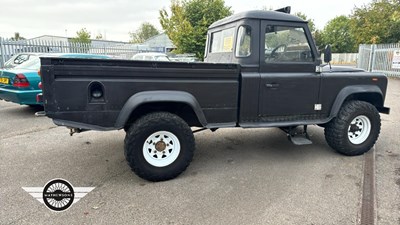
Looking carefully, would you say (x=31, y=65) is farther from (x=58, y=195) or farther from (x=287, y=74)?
(x=287, y=74)

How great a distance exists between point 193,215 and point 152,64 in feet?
5.62

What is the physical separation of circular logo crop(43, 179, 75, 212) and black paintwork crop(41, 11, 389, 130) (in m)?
0.80

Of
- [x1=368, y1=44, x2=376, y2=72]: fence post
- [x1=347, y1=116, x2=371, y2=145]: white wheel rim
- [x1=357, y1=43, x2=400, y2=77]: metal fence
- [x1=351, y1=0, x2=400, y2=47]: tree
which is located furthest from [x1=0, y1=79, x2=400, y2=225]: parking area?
[x1=351, y1=0, x2=400, y2=47]: tree

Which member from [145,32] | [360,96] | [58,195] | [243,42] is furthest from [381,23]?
[145,32]

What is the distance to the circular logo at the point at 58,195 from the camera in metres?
2.96

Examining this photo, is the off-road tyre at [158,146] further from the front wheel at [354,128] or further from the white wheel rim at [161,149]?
the front wheel at [354,128]

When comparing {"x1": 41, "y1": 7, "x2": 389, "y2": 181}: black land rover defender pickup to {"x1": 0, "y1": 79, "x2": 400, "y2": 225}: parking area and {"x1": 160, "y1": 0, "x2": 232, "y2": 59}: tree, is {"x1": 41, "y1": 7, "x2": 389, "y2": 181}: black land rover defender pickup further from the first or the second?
{"x1": 160, "y1": 0, "x2": 232, "y2": 59}: tree

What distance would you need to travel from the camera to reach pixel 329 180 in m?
3.63

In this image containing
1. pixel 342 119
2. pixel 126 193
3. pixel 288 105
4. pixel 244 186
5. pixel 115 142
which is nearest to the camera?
pixel 126 193

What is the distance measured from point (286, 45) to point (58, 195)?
349 cm

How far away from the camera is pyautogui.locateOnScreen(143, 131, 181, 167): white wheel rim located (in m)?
3.46

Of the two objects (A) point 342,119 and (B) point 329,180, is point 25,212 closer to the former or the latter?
(B) point 329,180

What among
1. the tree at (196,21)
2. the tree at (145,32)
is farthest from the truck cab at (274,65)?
the tree at (145,32)

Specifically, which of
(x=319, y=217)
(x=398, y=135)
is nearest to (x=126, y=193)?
(x=319, y=217)
